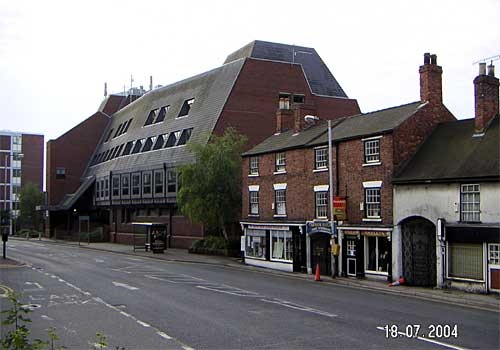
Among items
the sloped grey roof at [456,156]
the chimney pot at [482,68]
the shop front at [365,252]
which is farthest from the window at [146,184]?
the chimney pot at [482,68]

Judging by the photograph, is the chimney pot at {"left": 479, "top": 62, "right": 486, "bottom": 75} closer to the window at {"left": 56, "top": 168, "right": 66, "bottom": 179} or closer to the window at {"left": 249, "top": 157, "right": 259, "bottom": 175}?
the window at {"left": 249, "top": 157, "right": 259, "bottom": 175}

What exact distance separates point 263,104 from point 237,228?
575 inches

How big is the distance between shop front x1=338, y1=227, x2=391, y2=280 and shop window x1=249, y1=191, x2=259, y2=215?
30.7ft

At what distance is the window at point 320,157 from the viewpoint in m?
33.1

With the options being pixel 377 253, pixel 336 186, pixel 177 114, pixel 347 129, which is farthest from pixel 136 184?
pixel 377 253

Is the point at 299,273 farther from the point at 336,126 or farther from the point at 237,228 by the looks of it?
the point at 237,228

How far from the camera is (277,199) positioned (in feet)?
123

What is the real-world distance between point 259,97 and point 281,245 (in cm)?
2555

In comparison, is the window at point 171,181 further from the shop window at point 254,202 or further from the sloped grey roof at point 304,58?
the shop window at point 254,202

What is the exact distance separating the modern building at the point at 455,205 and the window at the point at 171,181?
3290cm

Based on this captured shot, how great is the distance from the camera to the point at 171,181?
193 ft

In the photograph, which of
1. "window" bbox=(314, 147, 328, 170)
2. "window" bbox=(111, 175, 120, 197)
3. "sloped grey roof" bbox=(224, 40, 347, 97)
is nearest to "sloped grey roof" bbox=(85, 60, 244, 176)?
"window" bbox=(111, 175, 120, 197)

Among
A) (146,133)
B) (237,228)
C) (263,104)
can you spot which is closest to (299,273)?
(237,228)

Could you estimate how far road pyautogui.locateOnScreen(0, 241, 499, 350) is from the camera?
1336 centimetres
